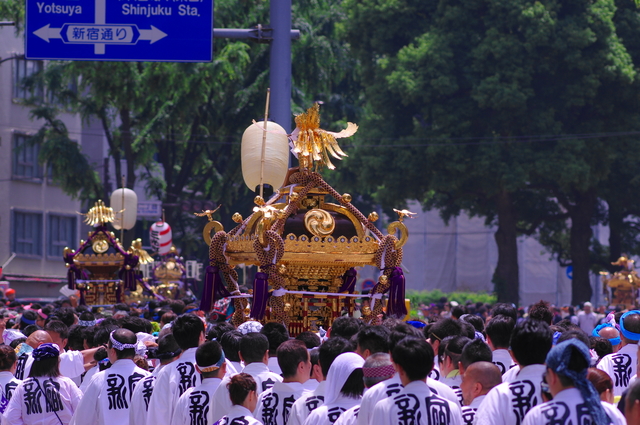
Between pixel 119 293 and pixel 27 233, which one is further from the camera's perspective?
pixel 27 233

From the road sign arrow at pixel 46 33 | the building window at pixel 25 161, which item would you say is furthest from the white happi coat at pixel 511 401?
the building window at pixel 25 161

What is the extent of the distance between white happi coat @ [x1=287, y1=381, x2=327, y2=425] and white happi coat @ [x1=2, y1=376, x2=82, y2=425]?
2.05 meters

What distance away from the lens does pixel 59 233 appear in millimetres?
35625

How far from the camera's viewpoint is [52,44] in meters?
12.9

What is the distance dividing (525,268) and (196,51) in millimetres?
32601

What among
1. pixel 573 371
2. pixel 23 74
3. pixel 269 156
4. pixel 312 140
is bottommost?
pixel 573 371

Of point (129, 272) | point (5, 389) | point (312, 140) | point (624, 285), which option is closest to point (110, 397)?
point (5, 389)

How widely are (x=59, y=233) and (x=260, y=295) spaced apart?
27496 mm

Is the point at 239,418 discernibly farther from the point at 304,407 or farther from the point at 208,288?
the point at 208,288

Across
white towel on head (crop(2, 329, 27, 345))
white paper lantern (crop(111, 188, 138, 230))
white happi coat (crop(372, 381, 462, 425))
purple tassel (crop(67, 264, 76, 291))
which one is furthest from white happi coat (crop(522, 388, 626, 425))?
white paper lantern (crop(111, 188, 138, 230))

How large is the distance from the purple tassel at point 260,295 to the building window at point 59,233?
26886 mm

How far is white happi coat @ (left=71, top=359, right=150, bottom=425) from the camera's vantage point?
689 cm

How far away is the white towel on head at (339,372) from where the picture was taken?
5.45 m

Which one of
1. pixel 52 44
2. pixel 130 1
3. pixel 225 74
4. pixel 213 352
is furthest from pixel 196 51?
pixel 225 74
